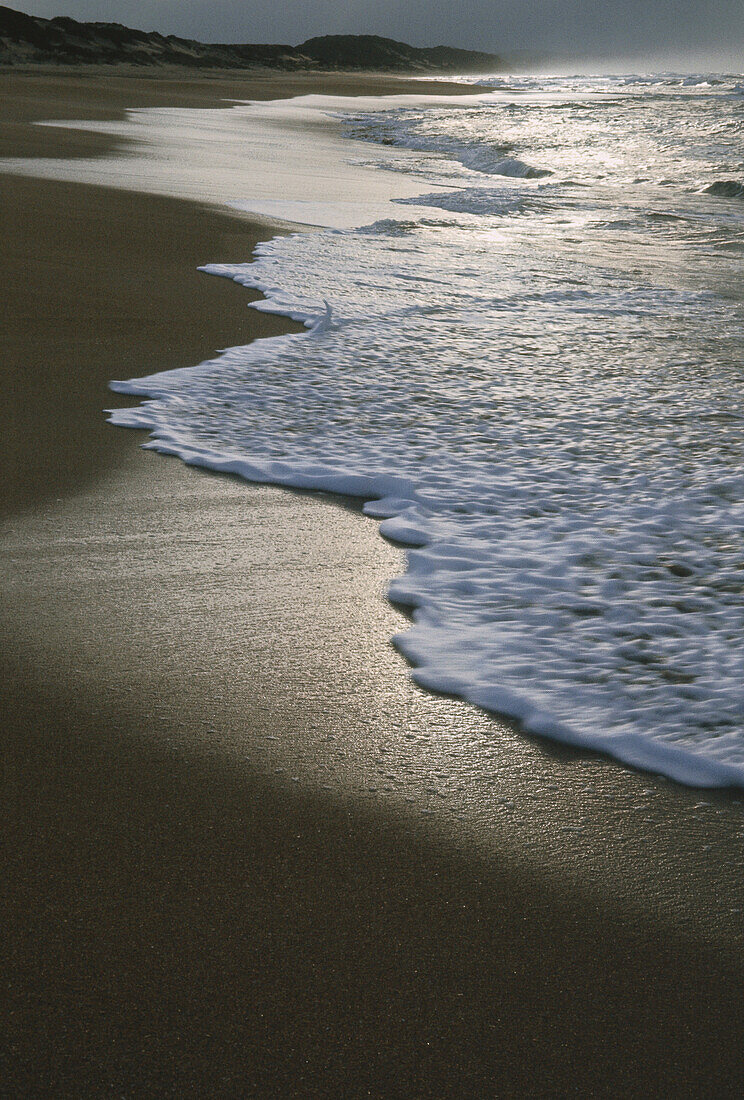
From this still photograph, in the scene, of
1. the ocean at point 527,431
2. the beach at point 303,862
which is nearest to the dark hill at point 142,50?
the ocean at point 527,431

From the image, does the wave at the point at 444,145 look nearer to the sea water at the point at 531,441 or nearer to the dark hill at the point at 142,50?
the sea water at the point at 531,441

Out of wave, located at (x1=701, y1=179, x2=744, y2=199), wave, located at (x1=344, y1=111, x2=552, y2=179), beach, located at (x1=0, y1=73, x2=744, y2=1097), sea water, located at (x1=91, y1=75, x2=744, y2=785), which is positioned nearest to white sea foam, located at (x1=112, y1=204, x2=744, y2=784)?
sea water, located at (x1=91, y1=75, x2=744, y2=785)

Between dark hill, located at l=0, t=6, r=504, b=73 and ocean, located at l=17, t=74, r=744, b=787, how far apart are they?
159 feet

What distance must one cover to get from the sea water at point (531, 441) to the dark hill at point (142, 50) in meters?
49.3

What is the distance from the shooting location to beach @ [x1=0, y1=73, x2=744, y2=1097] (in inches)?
55.0

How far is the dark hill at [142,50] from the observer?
52625 millimetres

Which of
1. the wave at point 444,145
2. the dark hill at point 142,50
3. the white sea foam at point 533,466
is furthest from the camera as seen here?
the dark hill at point 142,50

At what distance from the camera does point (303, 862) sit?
5.78ft

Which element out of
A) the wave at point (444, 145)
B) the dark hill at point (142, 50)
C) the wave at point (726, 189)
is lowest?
the wave at point (726, 189)

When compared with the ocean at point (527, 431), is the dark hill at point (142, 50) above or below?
above

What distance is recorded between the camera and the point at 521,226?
10.2 m

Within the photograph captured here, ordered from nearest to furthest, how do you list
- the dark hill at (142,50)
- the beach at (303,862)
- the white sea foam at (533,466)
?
the beach at (303,862)
the white sea foam at (533,466)
the dark hill at (142,50)

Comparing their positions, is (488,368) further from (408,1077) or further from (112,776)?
(408,1077)

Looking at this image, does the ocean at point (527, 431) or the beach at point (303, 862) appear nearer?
the beach at point (303, 862)
